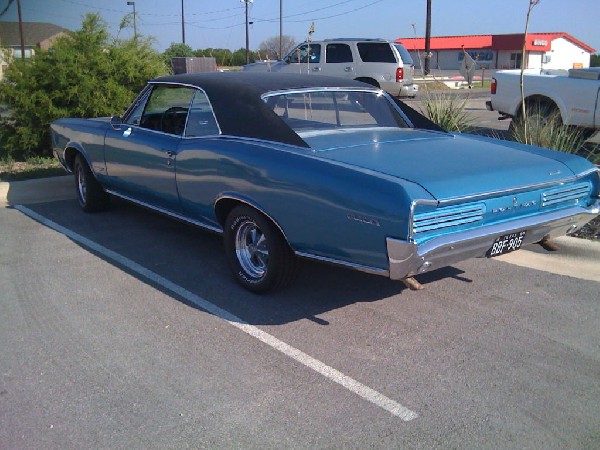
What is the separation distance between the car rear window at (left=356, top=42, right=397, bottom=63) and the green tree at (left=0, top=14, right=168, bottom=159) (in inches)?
369

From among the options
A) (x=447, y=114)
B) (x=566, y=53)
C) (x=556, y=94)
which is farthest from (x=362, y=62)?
(x=566, y=53)

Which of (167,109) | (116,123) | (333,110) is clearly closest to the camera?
(333,110)

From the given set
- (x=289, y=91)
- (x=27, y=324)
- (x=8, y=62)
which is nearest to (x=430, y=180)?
(x=289, y=91)

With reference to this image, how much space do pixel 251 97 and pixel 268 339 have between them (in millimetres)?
2013

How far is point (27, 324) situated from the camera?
15.1ft

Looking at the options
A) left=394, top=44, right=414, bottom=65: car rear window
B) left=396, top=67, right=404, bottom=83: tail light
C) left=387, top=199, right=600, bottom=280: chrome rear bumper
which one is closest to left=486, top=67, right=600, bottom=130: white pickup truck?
left=387, top=199, right=600, bottom=280: chrome rear bumper

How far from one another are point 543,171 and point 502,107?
7.43 metres

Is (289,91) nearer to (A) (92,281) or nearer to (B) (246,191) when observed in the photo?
(B) (246,191)

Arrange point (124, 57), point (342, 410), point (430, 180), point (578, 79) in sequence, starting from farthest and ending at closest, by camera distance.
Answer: point (124, 57)
point (578, 79)
point (430, 180)
point (342, 410)

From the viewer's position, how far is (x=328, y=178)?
4184mm

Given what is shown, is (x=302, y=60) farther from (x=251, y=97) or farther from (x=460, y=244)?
(x=460, y=244)

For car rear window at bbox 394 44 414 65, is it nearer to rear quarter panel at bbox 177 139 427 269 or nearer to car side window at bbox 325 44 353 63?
car side window at bbox 325 44 353 63

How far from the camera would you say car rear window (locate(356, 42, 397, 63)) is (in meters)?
19.4

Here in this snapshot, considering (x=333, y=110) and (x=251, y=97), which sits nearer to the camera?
(x=251, y=97)
